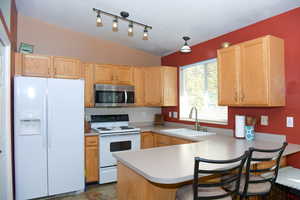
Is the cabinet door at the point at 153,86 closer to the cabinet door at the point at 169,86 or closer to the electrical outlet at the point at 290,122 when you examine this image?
the cabinet door at the point at 169,86

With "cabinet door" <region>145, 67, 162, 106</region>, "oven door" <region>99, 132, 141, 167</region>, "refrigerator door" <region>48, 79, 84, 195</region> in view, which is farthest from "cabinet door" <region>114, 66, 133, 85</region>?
"oven door" <region>99, 132, 141, 167</region>

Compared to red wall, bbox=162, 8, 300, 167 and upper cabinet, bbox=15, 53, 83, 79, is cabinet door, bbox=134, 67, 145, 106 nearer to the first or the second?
upper cabinet, bbox=15, 53, 83, 79

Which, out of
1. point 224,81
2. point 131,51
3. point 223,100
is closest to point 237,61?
point 224,81

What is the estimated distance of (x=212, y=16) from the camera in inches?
103

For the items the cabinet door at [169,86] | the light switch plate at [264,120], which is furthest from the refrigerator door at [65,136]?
the light switch plate at [264,120]

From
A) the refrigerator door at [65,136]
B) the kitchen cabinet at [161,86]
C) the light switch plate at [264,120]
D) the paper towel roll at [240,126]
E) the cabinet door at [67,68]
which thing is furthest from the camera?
the kitchen cabinet at [161,86]

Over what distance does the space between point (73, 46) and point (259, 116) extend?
11.2ft

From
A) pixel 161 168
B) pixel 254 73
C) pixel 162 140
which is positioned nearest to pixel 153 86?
pixel 162 140

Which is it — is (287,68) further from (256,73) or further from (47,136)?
(47,136)

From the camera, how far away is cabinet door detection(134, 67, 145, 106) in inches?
158

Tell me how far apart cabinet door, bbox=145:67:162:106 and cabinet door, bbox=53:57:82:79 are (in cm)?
137

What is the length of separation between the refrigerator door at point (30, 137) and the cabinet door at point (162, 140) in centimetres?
183

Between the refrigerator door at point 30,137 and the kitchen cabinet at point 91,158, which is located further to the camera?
the kitchen cabinet at point 91,158

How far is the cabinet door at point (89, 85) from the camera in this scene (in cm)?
355
